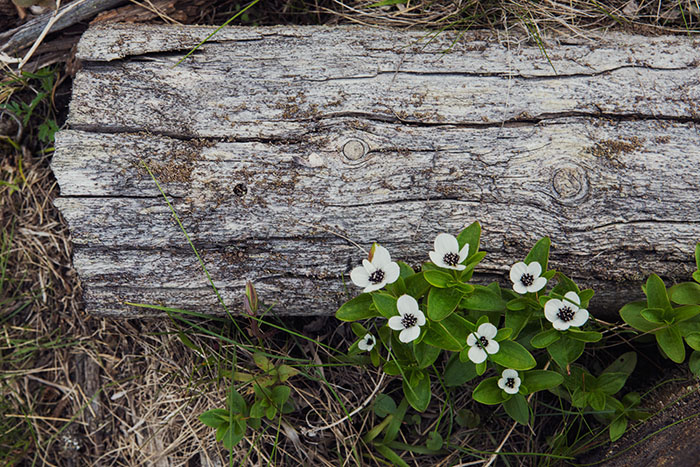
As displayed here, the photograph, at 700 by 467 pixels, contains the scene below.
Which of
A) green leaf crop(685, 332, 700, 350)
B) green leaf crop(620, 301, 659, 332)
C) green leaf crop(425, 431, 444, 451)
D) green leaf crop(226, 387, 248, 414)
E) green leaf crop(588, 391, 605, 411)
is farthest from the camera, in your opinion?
green leaf crop(425, 431, 444, 451)

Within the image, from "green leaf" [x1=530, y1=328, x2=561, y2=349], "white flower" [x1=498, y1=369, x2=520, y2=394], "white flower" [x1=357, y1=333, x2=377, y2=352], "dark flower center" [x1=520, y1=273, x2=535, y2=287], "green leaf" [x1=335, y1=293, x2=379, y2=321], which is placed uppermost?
"dark flower center" [x1=520, y1=273, x2=535, y2=287]

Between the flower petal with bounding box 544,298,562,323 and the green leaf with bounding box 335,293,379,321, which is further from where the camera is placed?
the green leaf with bounding box 335,293,379,321

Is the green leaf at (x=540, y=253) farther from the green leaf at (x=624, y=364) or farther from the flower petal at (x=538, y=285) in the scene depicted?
the green leaf at (x=624, y=364)

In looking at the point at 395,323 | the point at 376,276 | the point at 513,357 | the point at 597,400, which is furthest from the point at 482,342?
the point at 597,400

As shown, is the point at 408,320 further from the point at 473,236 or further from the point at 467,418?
the point at 467,418

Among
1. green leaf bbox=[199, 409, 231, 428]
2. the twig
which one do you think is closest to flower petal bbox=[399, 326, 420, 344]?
the twig

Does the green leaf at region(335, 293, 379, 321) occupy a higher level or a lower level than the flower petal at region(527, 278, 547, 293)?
lower

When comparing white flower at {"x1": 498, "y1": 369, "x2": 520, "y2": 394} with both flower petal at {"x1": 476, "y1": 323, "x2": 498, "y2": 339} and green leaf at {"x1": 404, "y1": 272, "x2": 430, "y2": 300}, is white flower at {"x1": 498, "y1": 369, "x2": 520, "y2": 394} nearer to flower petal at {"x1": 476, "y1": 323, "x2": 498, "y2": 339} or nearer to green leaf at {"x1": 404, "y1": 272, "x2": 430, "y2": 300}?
flower petal at {"x1": 476, "y1": 323, "x2": 498, "y2": 339}
